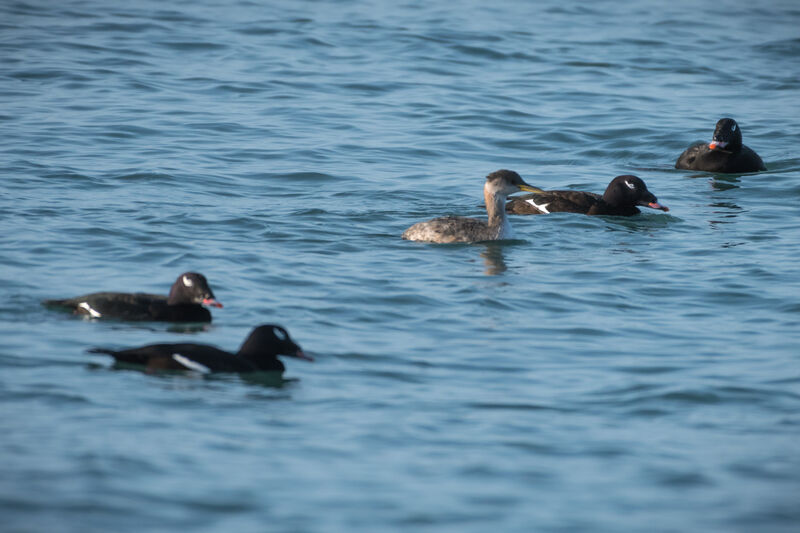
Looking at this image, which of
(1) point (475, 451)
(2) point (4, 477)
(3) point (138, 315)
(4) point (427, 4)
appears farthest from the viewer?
(4) point (427, 4)

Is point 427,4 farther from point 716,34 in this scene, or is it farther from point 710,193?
point 710,193

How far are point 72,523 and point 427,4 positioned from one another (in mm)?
28916

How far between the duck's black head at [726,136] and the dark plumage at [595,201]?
10.0 feet

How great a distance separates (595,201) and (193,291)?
272 inches

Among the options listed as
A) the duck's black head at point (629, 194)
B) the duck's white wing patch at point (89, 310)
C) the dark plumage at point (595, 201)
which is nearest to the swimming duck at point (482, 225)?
the dark plumage at point (595, 201)

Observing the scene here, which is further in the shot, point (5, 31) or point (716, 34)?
point (716, 34)

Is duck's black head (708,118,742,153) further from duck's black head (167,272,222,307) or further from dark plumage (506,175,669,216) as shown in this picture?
duck's black head (167,272,222,307)

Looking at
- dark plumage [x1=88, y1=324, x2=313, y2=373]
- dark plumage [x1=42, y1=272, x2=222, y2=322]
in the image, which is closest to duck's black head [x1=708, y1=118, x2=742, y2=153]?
dark plumage [x1=42, y1=272, x2=222, y2=322]

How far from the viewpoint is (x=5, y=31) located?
27266 mm

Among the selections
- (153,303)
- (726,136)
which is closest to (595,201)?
(726,136)

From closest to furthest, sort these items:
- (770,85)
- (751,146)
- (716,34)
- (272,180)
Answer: (272,180)
(751,146)
(770,85)
(716,34)

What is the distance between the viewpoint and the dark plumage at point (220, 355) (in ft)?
30.1

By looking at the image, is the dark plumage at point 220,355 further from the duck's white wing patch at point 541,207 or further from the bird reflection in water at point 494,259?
the duck's white wing patch at point 541,207

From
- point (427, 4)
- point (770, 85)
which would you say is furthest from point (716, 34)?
point (427, 4)
